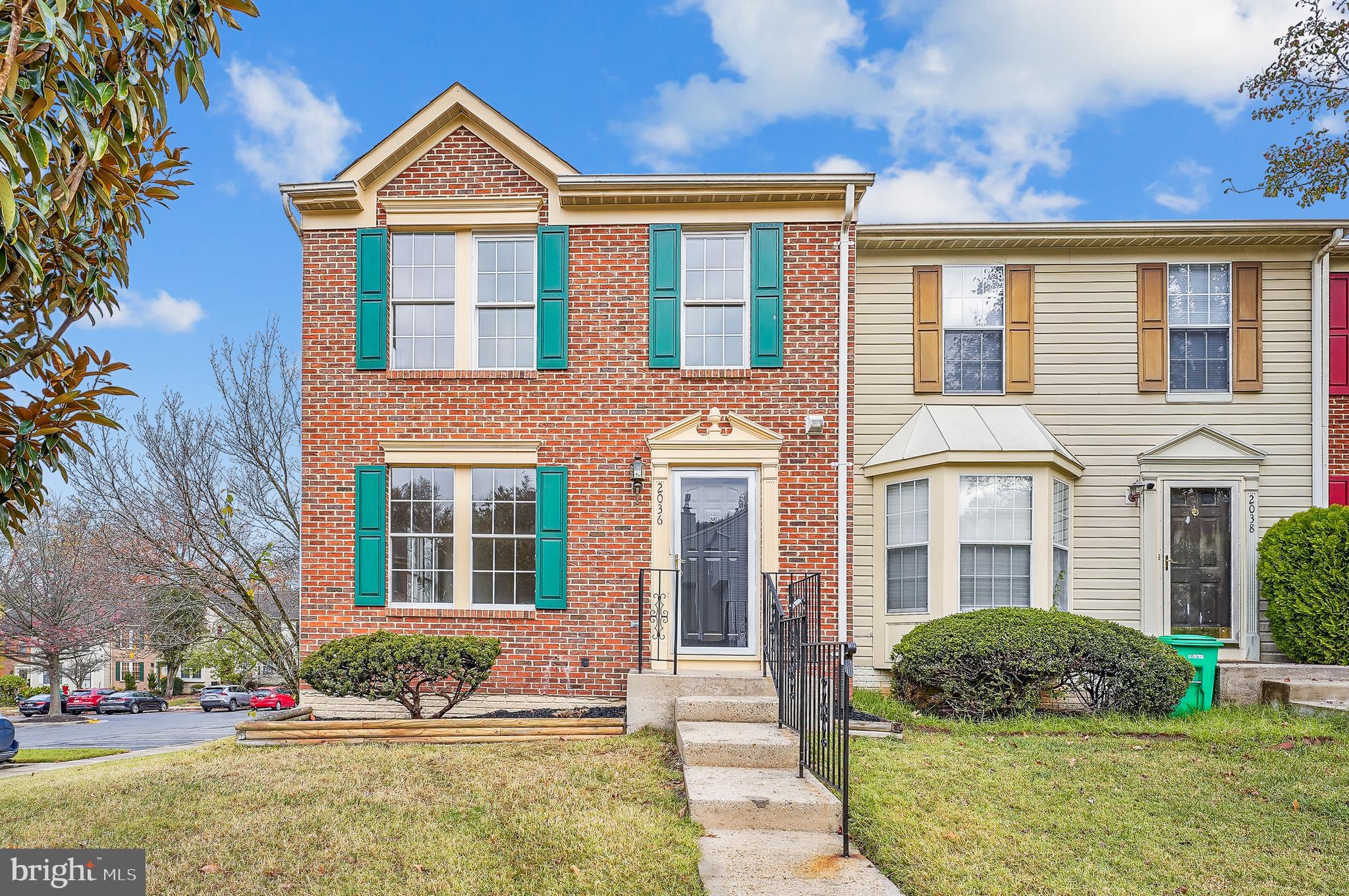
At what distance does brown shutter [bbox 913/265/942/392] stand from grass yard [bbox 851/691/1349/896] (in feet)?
14.2

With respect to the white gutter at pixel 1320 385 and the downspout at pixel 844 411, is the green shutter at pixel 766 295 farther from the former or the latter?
the white gutter at pixel 1320 385

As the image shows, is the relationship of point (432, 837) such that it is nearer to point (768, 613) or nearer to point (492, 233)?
point (768, 613)

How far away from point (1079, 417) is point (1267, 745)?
4.49 meters

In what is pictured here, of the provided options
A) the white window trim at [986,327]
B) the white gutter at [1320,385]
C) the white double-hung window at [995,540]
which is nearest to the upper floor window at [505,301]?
the white window trim at [986,327]

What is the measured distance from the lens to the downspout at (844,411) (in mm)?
8898

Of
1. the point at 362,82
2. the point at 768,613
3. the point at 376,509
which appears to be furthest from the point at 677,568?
the point at 362,82

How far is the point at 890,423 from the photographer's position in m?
10.4

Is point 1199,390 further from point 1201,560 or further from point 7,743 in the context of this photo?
point 7,743

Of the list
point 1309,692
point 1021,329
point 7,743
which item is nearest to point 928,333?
point 1021,329

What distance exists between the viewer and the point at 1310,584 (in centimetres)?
938

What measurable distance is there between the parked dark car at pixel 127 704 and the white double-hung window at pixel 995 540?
1228 inches

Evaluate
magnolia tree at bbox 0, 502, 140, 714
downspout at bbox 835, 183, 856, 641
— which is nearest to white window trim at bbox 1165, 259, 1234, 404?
downspout at bbox 835, 183, 856, 641

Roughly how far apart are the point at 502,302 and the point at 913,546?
5.56 metres

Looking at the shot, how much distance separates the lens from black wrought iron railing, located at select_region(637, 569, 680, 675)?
8.66m
